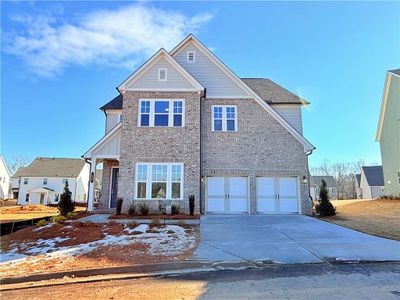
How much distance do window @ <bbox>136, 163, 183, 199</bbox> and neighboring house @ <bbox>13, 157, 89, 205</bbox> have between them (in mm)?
33694

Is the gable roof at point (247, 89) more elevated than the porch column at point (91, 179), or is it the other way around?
the gable roof at point (247, 89)

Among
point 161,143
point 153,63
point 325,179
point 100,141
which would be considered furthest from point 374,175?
point 100,141

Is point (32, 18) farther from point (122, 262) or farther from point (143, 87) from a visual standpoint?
point (122, 262)

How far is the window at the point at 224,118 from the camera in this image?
1659cm

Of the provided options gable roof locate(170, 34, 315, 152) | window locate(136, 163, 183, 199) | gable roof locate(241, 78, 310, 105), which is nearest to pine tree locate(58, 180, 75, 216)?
window locate(136, 163, 183, 199)

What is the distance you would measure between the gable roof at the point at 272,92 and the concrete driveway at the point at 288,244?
963 centimetres

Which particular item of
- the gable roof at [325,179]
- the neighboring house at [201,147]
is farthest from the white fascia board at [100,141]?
the gable roof at [325,179]

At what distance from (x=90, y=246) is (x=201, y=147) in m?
8.85

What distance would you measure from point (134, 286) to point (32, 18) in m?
11.2

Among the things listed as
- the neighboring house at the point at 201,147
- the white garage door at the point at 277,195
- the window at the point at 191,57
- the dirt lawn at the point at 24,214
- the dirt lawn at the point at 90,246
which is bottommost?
the dirt lawn at the point at 24,214

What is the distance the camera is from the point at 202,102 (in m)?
16.8

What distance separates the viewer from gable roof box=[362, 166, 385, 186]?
154ft

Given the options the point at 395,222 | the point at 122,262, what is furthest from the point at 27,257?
the point at 395,222

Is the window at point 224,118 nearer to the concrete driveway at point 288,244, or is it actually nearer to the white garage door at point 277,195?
the white garage door at point 277,195
